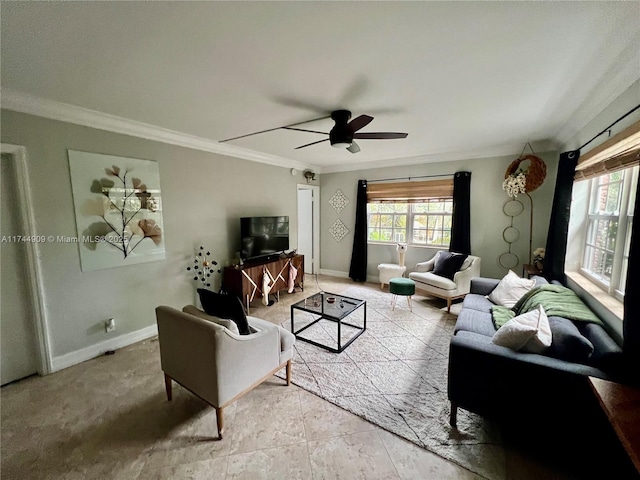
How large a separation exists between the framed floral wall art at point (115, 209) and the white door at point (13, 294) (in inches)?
14.9

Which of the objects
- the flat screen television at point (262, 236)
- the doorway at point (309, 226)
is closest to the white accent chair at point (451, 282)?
the flat screen television at point (262, 236)

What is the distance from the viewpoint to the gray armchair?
1.61m

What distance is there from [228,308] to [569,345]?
2.21 metres

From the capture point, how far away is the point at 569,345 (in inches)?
61.2

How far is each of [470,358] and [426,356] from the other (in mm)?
1032

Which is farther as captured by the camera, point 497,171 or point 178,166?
point 497,171

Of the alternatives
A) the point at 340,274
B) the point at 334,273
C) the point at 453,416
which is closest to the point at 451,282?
the point at 453,416

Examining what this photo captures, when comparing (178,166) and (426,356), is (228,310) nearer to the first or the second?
(426,356)

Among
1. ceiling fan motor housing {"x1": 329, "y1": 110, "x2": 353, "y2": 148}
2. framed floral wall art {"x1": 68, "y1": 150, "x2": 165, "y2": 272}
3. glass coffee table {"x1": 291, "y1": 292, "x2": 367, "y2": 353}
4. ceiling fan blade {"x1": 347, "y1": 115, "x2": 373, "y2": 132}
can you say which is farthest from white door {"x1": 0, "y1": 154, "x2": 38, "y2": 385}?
ceiling fan blade {"x1": 347, "y1": 115, "x2": 373, "y2": 132}

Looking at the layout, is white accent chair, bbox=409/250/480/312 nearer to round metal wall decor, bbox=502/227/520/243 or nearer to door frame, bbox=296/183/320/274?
round metal wall decor, bbox=502/227/520/243

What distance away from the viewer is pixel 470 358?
1.65 meters

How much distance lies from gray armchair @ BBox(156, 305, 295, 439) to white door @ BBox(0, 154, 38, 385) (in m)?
1.44

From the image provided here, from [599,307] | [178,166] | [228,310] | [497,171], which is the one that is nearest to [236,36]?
[228,310]

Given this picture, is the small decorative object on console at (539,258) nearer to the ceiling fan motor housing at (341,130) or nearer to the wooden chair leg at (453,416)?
the wooden chair leg at (453,416)
